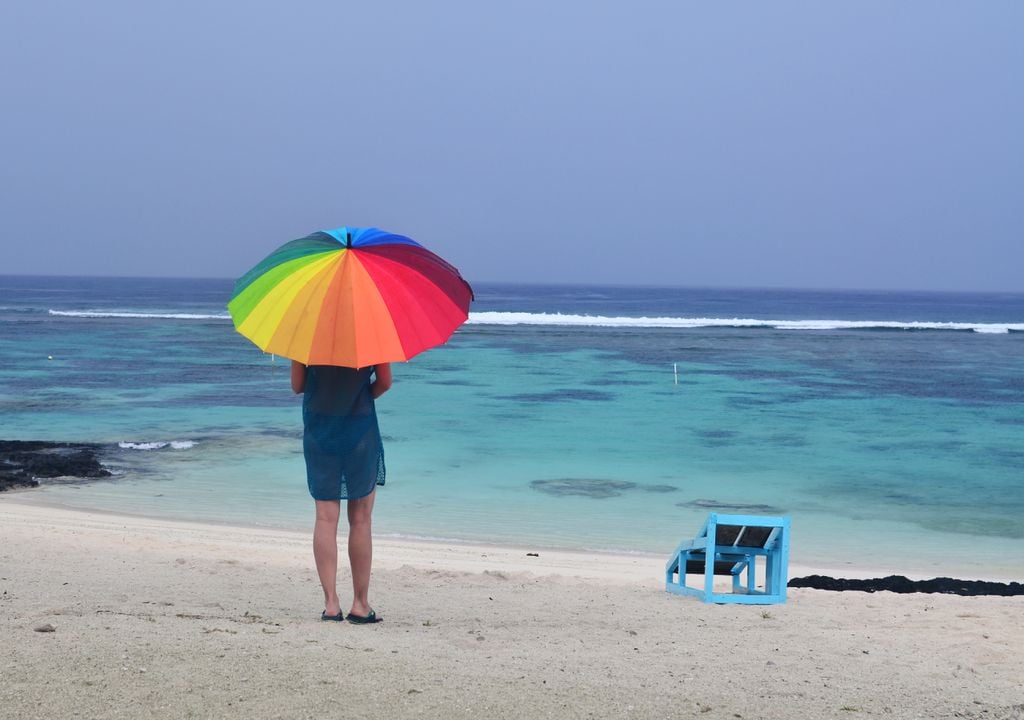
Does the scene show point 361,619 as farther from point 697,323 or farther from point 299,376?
point 697,323

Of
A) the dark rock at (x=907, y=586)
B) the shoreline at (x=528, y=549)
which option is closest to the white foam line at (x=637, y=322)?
the shoreline at (x=528, y=549)

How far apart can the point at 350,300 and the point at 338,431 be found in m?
0.64

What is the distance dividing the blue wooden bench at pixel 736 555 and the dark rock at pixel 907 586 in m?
0.82

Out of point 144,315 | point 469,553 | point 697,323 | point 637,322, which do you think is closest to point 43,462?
point 469,553

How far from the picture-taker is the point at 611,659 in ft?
A: 14.7

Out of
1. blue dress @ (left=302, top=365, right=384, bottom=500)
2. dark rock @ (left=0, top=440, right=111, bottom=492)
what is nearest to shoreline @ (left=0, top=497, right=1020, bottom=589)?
dark rock @ (left=0, top=440, right=111, bottom=492)

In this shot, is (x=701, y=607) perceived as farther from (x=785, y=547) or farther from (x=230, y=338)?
(x=230, y=338)

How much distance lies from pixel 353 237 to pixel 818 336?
49.9 m

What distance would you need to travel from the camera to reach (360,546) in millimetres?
5023

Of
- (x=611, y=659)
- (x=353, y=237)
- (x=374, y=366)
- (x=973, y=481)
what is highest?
(x=353, y=237)

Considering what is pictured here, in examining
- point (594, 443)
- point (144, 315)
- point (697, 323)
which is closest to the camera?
point (594, 443)

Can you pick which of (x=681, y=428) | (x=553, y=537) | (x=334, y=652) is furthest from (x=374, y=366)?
(x=681, y=428)

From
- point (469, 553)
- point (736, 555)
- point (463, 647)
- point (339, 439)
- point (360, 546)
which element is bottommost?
point (469, 553)

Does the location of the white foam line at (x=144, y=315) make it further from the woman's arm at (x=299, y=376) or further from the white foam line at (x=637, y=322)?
the woman's arm at (x=299, y=376)
